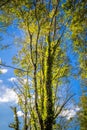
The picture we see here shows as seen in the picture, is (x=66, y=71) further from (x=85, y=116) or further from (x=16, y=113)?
(x=85, y=116)

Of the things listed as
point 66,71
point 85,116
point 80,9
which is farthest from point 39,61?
point 85,116

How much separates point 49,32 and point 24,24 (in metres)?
2.78

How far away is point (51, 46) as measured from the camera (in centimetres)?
2941

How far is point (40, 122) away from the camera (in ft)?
82.8

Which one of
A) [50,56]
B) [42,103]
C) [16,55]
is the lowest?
[42,103]

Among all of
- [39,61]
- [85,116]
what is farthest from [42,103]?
[85,116]

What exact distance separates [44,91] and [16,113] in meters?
13.1

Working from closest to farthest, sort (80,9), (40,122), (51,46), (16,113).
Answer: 1. (40,122)
2. (80,9)
3. (51,46)
4. (16,113)

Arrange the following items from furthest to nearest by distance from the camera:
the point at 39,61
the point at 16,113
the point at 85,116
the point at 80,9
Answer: the point at 85,116 < the point at 16,113 < the point at 39,61 < the point at 80,9

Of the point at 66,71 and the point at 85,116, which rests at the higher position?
the point at 85,116

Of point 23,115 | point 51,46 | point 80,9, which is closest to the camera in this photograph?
point 80,9

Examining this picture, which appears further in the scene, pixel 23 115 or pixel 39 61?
pixel 23 115

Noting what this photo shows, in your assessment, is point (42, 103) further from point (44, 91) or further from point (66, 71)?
point (66, 71)

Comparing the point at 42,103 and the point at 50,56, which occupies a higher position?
the point at 50,56
